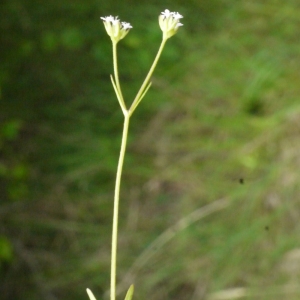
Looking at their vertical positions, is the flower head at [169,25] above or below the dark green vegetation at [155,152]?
below

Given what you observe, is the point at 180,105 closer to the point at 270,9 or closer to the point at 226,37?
the point at 226,37

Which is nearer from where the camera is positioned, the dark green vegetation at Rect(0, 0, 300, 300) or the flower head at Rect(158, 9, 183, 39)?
the flower head at Rect(158, 9, 183, 39)

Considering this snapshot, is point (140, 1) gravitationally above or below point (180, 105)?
above

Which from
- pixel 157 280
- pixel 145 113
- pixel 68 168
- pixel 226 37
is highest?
pixel 226 37

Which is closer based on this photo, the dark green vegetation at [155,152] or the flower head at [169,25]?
the flower head at [169,25]

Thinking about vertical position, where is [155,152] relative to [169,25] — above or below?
above

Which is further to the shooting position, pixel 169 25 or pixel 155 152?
pixel 155 152

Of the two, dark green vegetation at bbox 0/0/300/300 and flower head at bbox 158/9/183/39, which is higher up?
dark green vegetation at bbox 0/0/300/300

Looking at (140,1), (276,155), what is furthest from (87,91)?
(276,155)
